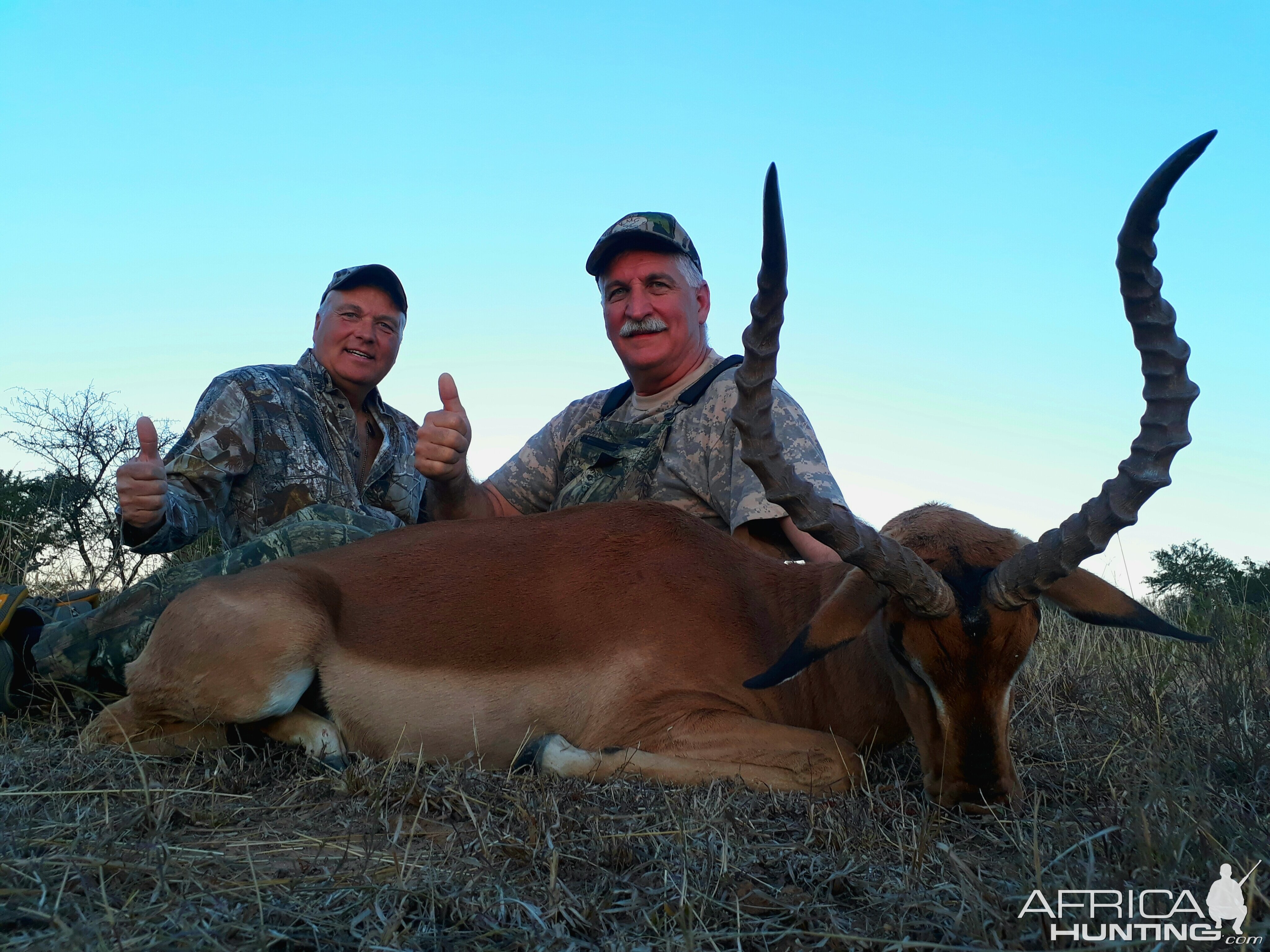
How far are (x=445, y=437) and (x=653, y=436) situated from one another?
1.70 meters

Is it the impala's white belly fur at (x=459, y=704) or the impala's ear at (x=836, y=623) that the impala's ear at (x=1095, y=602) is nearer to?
the impala's ear at (x=836, y=623)

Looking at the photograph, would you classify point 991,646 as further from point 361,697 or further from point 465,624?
point 361,697

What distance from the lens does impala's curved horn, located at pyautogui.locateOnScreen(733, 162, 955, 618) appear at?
3322 mm

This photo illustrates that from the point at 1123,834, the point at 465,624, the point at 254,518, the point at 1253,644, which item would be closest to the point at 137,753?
the point at 465,624

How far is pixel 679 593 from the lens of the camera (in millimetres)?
4547

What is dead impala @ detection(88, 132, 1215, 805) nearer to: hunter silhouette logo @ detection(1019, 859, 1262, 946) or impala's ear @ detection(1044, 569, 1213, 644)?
impala's ear @ detection(1044, 569, 1213, 644)

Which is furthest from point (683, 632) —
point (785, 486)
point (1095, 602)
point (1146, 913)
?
point (1146, 913)

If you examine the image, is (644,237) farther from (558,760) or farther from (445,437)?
(558,760)

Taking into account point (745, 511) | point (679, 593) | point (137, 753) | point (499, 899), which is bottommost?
point (137, 753)

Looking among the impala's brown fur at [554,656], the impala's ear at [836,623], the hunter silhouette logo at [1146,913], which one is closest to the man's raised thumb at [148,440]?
the impala's brown fur at [554,656]

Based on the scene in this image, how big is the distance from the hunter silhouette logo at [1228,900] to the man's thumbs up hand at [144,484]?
210 inches

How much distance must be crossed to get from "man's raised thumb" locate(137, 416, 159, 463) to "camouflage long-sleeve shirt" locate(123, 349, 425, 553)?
17.7 inches

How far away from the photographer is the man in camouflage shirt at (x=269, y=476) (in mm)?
5266

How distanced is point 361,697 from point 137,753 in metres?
1.00
